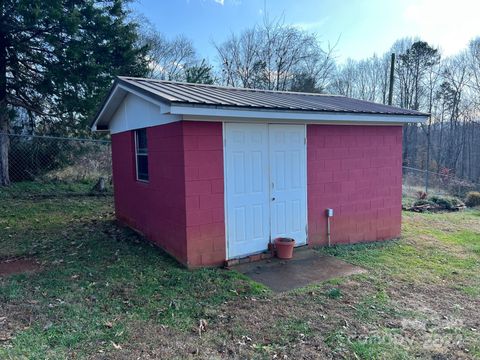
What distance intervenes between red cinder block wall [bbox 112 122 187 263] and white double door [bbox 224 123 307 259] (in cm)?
77

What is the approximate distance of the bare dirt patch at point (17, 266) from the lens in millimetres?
5391

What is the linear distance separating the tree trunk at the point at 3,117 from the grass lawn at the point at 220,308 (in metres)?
6.69

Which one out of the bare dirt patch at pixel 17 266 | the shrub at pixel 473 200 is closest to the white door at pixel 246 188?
the bare dirt patch at pixel 17 266

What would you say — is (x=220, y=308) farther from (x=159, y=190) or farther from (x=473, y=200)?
(x=473, y=200)

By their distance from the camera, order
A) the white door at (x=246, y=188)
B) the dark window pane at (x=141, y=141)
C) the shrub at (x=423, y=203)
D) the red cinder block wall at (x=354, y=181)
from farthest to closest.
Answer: the shrub at (x=423, y=203)
the dark window pane at (x=141, y=141)
the red cinder block wall at (x=354, y=181)
the white door at (x=246, y=188)

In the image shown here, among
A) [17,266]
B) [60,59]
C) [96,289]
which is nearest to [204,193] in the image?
[96,289]

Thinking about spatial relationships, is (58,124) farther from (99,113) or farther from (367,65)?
(367,65)

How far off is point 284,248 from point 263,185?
3.76 feet

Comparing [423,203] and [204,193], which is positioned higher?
[204,193]

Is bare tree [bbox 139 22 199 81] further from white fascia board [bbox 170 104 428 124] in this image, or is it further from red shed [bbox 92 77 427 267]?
white fascia board [bbox 170 104 428 124]

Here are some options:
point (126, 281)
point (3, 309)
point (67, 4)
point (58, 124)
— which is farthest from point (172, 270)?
point (67, 4)

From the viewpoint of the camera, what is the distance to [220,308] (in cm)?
425

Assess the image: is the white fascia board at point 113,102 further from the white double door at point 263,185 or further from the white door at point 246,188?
the white double door at point 263,185

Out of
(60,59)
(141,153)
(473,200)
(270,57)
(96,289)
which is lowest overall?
(473,200)
